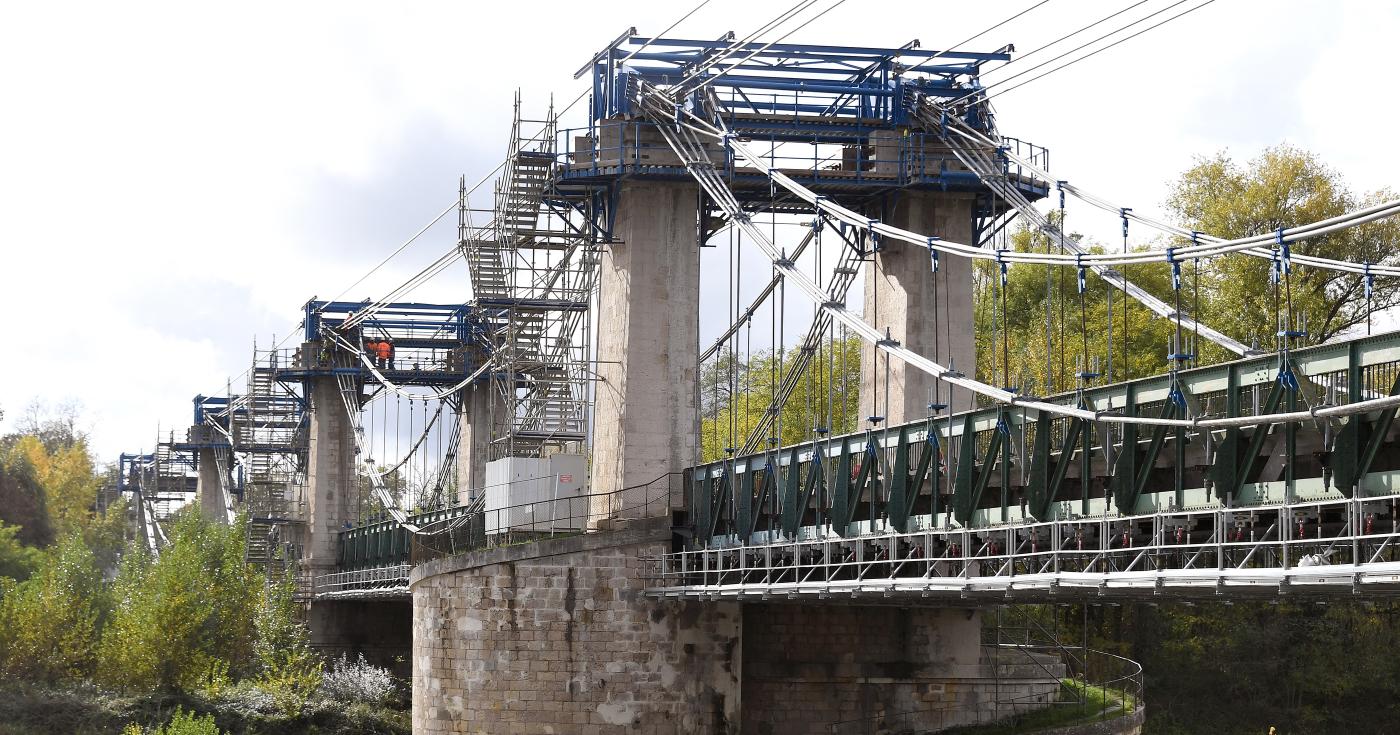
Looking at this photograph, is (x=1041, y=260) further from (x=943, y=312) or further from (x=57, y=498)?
(x=57, y=498)

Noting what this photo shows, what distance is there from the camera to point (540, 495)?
137 feet

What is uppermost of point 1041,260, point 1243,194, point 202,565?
point 1243,194

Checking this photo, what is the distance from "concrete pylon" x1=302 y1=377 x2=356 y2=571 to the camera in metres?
66.2

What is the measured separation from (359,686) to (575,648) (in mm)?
22401

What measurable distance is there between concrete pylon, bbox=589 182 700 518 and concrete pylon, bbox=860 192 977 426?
4180mm

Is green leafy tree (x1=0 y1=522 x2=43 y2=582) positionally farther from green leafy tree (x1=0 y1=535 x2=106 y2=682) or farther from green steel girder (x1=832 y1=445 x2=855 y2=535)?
green steel girder (x1=832 y1=445 x2=855 y2=535)

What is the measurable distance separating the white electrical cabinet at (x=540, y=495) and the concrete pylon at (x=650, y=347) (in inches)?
29.1

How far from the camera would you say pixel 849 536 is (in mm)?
30453

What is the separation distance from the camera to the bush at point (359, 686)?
5603 cm

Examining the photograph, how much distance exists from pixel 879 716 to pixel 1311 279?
1878 cm

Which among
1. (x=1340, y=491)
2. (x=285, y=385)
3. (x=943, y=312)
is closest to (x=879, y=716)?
(x=943, y=312)

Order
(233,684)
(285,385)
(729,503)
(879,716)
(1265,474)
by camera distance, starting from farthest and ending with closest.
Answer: (285,385)
(233,684)
(879,716)
(729,503)
(1265,474)

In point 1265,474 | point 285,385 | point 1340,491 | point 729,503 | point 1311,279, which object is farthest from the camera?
point 285,385

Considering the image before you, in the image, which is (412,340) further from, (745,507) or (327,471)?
(745,507)
